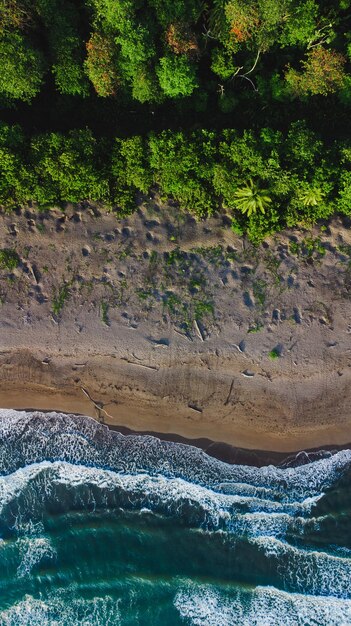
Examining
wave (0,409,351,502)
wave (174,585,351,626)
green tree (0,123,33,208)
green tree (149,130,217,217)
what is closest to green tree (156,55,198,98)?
green tree (149,130,217,217)

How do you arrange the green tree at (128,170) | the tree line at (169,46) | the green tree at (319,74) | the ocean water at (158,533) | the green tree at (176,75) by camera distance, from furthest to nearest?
the ocean water at (158,533) < the green tree at (128,170) < the green tree at (319,74) < the green tree at (176,75) < the tree line at (169,46)

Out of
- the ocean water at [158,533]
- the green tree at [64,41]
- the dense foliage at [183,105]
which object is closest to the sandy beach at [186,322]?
the dense foliage at [183,105]

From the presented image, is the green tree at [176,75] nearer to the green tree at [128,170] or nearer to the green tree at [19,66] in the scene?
the green tree at [128,170]

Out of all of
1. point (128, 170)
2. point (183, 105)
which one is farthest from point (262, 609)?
point (183, 105)

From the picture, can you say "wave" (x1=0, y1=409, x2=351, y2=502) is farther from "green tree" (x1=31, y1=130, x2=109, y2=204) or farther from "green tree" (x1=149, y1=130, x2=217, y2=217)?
"green tree" (x1=149, y1=130, x2=217, y2=217)

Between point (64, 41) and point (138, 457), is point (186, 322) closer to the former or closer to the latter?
point (138, 457)

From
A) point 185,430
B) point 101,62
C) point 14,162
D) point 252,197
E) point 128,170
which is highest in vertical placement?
point 101,62
